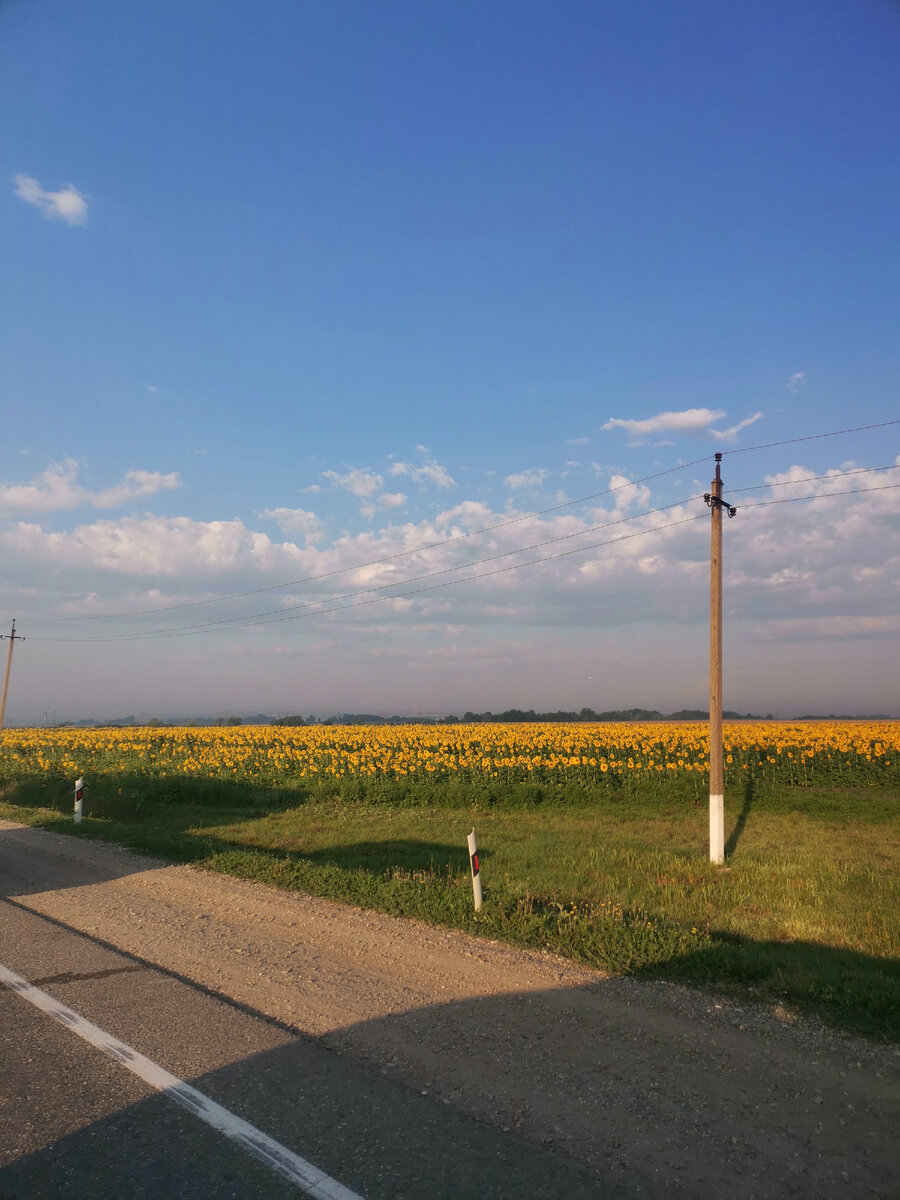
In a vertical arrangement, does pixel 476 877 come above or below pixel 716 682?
below

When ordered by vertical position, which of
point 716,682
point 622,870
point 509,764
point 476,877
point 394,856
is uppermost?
point 716,682

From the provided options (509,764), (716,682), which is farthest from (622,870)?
(509,764)

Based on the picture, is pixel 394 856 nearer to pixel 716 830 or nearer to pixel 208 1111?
pixel 716 830

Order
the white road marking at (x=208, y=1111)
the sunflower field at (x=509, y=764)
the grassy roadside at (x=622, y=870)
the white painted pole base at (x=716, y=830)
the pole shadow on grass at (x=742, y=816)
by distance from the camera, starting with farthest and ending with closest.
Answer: the sunflower field at (x=509, y=764)
the pole shadow on grass at (x=742, y=816)
the white painted pole base at (x=716, y=830)
the grassy roadside at (x=622, y=870)
the white road marking at (x=208, y=1111)

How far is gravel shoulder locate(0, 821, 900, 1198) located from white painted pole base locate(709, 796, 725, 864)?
666cm

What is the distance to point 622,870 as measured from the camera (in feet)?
40.5

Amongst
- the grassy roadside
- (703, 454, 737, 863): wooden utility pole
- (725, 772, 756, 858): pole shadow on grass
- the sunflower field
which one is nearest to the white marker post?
the grassy roadside

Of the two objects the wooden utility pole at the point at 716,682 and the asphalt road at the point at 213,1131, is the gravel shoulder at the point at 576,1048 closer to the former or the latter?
the asphalt road at the point at 213,1131

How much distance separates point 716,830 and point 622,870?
83.6 inches

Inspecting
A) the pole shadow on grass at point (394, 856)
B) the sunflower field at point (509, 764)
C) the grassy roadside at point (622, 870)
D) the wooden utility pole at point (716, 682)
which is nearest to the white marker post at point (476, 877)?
the grassy roadside at point (622, 870)

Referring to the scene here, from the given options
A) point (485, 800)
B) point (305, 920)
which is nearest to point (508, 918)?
point (305, 920)

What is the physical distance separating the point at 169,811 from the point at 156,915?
12708 millimetres

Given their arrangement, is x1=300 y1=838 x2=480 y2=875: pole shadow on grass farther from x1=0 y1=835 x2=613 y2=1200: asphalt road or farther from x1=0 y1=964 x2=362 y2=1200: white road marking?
x1=0 y1=835 x2=613 y2=1200: asphalt road

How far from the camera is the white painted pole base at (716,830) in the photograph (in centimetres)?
1314
